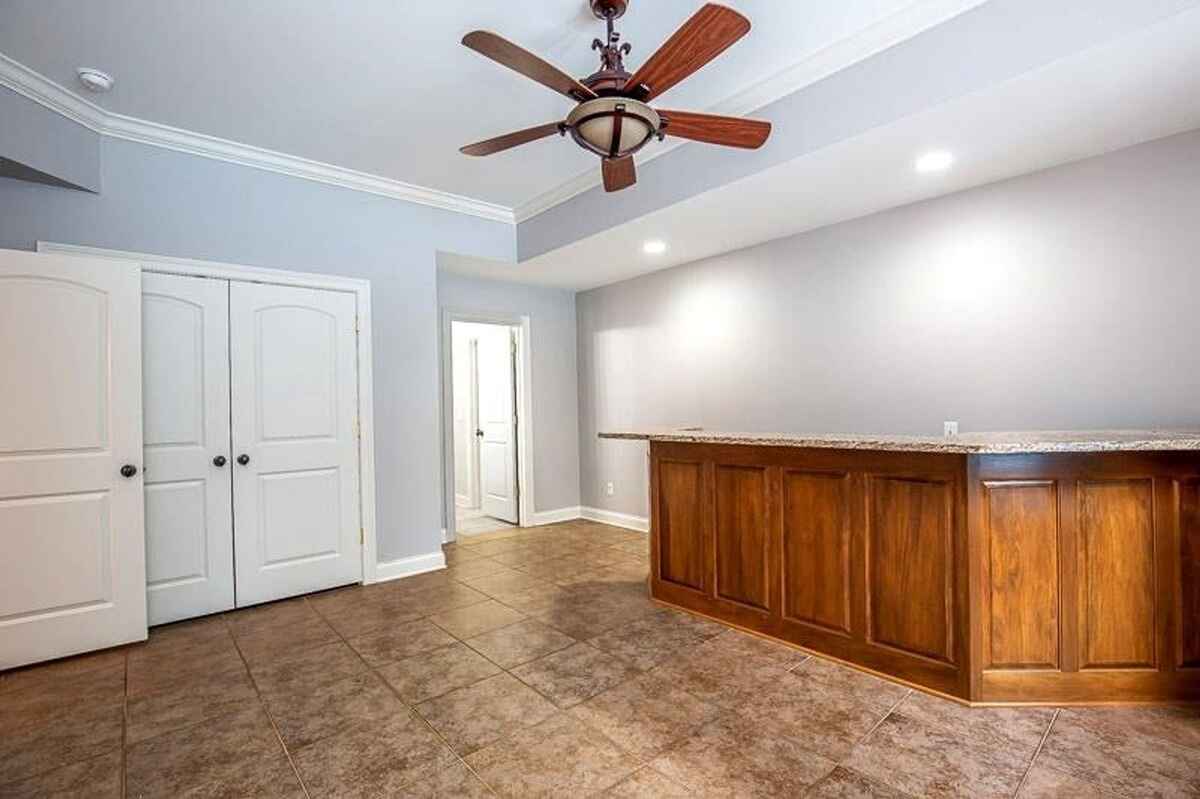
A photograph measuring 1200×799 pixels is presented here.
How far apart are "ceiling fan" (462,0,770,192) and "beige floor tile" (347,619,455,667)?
8.25ft

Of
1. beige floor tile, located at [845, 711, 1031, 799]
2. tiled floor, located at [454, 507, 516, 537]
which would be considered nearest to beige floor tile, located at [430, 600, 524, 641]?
beige floor tile, located at [845, 711, 1031, 799]

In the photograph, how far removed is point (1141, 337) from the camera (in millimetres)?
2975

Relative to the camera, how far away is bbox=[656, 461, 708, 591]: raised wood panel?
3.36 m

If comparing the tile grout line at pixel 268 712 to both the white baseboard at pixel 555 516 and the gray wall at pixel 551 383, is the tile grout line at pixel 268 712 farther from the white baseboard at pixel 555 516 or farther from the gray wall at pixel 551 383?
the gray wall at pixel 551 383

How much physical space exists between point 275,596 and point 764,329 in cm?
409

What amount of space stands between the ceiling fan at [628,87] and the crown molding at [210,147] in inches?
78.6

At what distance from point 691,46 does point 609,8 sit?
62cm

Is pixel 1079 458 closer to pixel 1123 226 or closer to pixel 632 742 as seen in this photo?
pixel 1123 226

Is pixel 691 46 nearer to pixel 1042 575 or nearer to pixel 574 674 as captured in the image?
pixel 1042 575

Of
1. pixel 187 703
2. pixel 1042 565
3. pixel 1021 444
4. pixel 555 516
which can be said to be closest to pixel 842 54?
pixel 1021 444

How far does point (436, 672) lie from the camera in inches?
107

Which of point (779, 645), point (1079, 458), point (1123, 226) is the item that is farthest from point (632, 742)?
point (1123, 226)

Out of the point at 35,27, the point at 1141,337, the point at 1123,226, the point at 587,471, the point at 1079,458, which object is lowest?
the point at 587,471

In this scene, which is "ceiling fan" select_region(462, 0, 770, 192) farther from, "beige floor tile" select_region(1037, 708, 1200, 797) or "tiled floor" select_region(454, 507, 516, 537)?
"tiled floor" select_region(454, 507, 516, 537)
